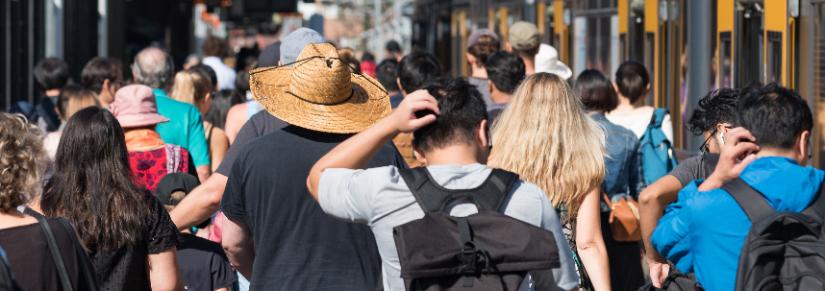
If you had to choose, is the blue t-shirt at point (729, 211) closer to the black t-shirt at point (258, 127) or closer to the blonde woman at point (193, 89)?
the black t-shirt at point (258, 127)

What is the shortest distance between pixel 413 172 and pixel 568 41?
11.8 m

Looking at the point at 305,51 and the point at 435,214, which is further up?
the point at 305,51

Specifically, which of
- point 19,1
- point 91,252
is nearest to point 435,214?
point 91,252

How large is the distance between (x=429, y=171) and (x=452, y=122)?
0.48 ft

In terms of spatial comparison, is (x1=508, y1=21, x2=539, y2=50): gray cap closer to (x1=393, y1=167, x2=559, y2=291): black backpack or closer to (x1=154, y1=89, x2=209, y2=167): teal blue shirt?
(x1=154, y1=89, x2=209, y2=167): teal blue shirt

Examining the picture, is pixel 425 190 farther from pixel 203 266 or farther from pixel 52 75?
pixel 52 75

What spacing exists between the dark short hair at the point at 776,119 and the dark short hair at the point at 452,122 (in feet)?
2.91

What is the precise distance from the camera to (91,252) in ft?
15.1

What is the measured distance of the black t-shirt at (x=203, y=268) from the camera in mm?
5402

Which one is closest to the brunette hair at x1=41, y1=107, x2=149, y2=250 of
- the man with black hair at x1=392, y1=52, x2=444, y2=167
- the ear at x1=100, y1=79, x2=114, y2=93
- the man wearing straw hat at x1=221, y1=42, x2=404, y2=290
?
the man wearing straw hat at x1=221, y1=42, x2=404, y2=290

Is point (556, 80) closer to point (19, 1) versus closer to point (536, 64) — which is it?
point (536, 64)

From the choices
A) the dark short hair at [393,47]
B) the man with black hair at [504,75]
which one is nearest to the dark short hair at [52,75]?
the man with black hair at [504,75]

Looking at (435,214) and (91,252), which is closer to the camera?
(435,214)

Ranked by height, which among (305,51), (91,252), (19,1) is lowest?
(91,252)
